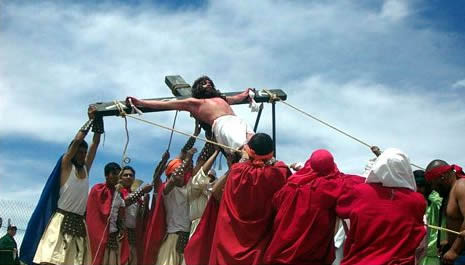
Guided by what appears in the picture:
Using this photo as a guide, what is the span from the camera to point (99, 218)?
7035 mm

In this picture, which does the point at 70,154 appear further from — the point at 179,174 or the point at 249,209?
the point at 249,209

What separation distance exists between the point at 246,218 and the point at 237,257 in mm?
340

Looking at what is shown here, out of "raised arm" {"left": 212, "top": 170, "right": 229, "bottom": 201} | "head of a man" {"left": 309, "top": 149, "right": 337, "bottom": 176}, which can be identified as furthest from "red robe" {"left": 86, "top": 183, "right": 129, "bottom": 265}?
"head of a man" {"left": 309, "top": 149, "right": 337, "bottom": 176}

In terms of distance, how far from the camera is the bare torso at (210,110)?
6.76 meters

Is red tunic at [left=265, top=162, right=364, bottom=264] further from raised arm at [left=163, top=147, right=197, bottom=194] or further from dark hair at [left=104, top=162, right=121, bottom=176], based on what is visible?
dark hair at [left=104, top=162, right=121, bottom=176]

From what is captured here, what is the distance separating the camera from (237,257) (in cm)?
505

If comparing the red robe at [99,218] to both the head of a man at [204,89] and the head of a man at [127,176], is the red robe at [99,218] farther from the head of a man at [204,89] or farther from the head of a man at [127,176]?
the head of a man at [204,89]

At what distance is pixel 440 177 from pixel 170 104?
9.62ft

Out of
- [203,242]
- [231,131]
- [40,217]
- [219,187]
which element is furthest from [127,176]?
[219,187]

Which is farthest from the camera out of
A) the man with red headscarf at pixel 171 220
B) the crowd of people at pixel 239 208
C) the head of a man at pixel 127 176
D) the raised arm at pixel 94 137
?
the head of a man at pixel 127 176

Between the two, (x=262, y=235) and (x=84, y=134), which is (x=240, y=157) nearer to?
(x=262, y=235)

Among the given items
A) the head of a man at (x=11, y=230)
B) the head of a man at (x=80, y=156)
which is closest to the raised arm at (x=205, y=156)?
the head of a man at (x=80, y=156)

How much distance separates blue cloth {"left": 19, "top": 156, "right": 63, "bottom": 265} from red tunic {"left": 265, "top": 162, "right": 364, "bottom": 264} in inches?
106

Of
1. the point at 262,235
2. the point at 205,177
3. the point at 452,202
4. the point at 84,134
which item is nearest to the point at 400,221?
the point at 262,235
